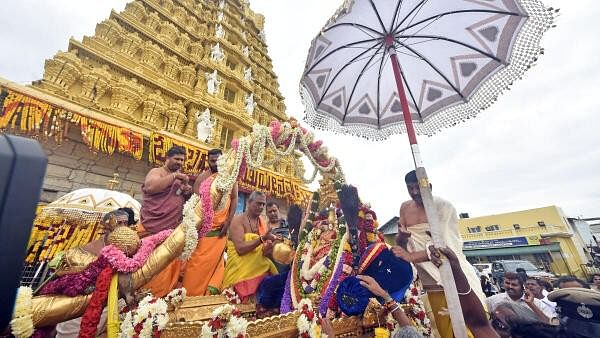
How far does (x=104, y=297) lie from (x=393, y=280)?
253 cm

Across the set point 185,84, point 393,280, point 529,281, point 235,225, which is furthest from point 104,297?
point 185,84

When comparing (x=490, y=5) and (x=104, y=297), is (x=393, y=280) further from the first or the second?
(x=490, y=5)

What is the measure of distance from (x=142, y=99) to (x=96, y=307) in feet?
29.7

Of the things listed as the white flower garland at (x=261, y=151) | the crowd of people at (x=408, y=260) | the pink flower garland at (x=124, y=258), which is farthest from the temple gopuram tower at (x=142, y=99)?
the pink flower garland at (x=124, y=258)

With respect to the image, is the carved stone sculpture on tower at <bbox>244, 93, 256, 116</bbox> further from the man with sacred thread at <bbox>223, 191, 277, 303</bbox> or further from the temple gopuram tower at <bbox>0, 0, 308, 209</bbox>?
the man with sacred thread at <bbox>223, 191, 277, 303</bbox>

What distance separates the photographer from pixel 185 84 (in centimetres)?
1088

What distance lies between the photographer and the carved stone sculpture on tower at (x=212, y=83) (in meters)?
11.6

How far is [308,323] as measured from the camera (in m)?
2.14

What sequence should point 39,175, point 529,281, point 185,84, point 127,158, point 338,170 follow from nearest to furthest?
point 39,175 < point 338,170 < point 529,281 < point 127,158 < point 185,84

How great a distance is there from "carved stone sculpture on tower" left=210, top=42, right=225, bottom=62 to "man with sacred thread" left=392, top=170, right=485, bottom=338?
12.9 metres

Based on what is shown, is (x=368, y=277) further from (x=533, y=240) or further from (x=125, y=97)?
(x=533, y=240)

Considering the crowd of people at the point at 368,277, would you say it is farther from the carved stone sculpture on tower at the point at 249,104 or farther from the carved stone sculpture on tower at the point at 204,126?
the carved stone sculpture on tower at the point at 249,104

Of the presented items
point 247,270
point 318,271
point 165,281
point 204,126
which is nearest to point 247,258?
point 247,270

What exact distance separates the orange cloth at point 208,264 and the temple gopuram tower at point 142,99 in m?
1.48
